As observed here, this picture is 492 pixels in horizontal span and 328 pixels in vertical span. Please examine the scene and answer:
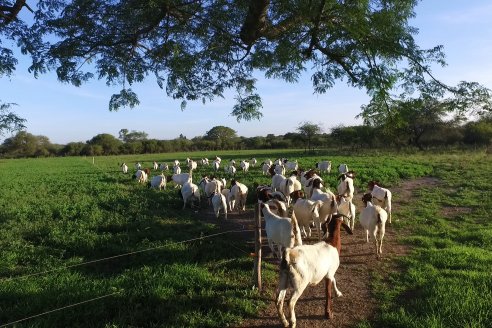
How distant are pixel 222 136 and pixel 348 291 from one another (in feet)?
276

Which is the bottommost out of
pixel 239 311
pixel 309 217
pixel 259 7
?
pixel 239 311

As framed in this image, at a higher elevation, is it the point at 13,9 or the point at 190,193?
the point at 13,9

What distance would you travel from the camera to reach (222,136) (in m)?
90.1

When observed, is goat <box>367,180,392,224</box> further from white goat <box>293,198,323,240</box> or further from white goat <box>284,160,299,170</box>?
white goat <box>284,160,299,170</box>

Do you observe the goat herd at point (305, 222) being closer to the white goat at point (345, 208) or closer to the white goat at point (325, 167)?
the white goat at point (345, 208)

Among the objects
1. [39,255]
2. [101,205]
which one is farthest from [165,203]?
[39,255]

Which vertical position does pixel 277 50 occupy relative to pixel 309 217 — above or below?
above

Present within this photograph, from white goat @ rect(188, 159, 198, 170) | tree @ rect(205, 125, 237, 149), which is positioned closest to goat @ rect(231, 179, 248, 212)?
white goat @ rect(188, 159, 198, 170)

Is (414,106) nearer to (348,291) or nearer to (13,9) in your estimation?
(348,291)

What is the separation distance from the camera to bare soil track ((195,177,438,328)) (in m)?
5.78

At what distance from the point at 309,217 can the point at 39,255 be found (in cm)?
665

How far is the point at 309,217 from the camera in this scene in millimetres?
9531

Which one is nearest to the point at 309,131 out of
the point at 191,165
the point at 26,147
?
the point at 191,165

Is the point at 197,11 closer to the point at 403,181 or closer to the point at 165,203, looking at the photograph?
the point at 165,203
